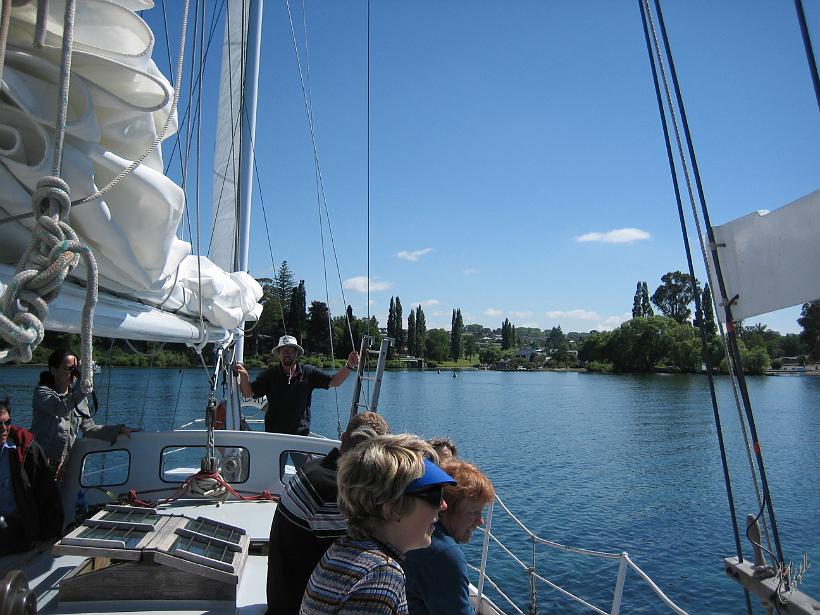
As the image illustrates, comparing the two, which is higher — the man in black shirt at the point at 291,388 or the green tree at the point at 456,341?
the green tree at the point at 456,341

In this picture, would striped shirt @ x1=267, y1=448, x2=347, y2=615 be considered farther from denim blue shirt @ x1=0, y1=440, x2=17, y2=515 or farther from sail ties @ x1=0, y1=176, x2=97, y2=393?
denim blue shirt @ x1=0, y1=440, x2=17, y2=515

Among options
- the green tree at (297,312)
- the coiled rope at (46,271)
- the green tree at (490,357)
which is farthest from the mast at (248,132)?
the green tree at (490,357)

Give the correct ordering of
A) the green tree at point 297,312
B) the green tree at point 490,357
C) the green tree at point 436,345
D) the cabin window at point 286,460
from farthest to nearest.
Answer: the green tree at point 490,357 < the green tree at point 436,345 < the green tree at point 297,312 < the cabin window at point 286,460

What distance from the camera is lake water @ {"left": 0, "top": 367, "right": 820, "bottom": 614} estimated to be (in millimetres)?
11273

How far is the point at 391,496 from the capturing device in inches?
67.7

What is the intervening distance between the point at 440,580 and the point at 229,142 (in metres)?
7.70

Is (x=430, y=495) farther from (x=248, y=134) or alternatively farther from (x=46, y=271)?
(x=248, y=134)

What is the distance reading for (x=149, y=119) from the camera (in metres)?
3.21

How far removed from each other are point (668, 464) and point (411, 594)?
23.0 metres

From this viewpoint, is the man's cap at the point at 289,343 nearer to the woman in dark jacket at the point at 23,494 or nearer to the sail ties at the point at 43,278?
the woman in dark jacket at the point at 23,494

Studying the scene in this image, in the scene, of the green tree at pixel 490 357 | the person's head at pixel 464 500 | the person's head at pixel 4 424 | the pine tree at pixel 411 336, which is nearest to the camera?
the person's head at pixel 464 500

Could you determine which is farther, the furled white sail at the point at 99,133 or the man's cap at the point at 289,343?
the man's cap at the point at 289,343

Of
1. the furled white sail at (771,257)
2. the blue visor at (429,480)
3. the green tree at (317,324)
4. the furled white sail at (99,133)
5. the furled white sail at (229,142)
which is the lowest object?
the blue visor at (429,480)

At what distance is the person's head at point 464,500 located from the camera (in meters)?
2.43
